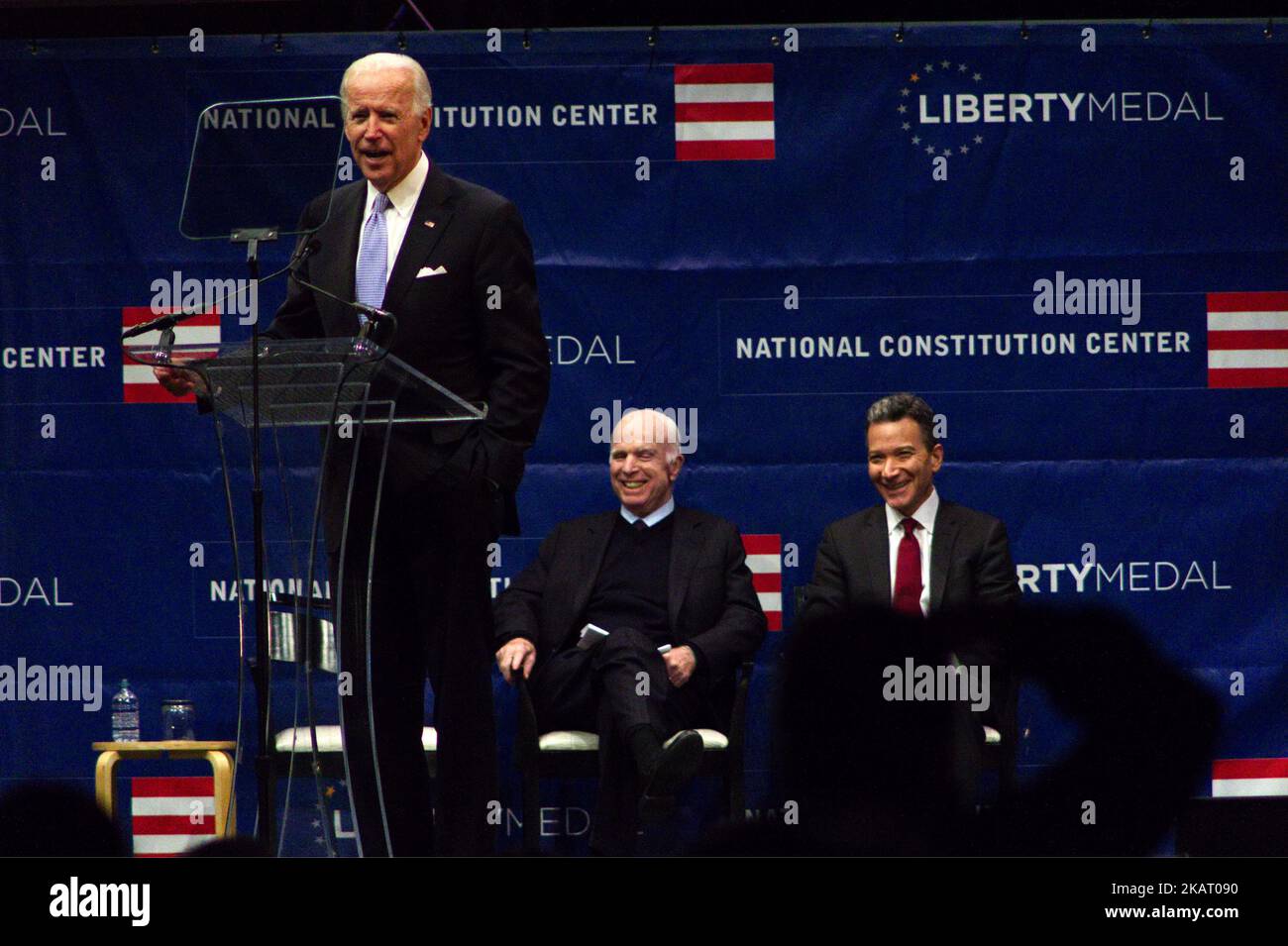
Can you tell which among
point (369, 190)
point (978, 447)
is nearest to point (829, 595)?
point (978, 447)

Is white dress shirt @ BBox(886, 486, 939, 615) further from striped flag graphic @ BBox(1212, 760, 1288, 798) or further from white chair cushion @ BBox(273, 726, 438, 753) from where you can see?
white chair cushion @ BBox(273, 726, 438, 753)

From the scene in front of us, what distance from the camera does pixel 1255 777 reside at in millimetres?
5098

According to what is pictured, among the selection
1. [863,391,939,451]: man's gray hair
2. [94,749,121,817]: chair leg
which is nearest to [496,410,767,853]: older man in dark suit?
[863,391,939,451]: man's gray hair

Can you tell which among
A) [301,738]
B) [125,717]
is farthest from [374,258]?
[125,717]

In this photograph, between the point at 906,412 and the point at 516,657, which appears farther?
the point at 906,412

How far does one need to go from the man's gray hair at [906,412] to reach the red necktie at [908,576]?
0.95 ft

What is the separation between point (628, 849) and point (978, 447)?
173 centimetres

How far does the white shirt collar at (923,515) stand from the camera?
4801mm

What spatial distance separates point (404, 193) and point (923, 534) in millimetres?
1884

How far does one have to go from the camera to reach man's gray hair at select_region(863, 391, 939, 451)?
4820 millimetres

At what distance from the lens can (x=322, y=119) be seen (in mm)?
3488

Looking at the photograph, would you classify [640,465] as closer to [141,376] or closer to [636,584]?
[636,584]

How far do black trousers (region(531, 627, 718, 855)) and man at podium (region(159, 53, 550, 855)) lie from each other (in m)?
0.88
